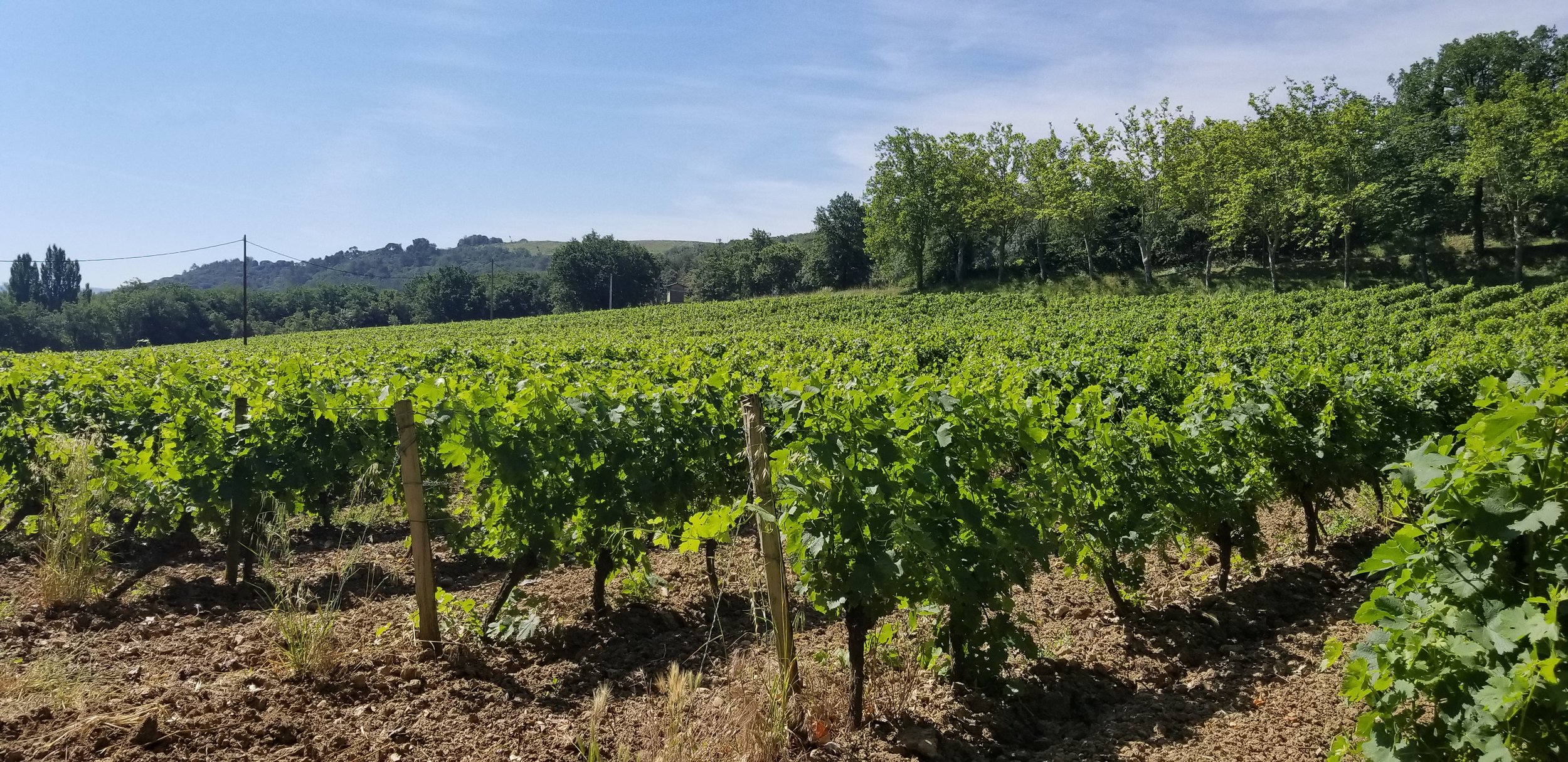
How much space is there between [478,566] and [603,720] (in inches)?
133

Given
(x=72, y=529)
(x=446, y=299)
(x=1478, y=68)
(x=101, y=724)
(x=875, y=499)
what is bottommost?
(x=101, y=724)

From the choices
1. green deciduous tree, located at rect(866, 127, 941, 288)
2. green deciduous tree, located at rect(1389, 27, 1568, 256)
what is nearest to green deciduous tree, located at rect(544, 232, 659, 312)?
green deciduous tree, located at rect(866, 127, 941, 288)

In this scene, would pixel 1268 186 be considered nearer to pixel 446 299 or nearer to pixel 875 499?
pixel 875 499

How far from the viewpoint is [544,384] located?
5594 mm

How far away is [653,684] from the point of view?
449 centimetres

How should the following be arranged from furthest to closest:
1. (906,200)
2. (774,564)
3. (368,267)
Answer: (368,267) < (906,200) < (774,564)

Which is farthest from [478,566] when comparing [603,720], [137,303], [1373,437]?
[137,303]

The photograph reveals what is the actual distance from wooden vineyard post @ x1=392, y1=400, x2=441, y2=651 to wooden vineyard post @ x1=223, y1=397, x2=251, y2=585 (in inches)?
75.1

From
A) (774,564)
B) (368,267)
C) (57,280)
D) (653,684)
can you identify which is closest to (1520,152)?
(774,564)

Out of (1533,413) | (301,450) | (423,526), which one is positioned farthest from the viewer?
(301,450)

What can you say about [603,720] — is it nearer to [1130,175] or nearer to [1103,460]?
[1103,460]

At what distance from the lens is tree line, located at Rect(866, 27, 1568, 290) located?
1457 inches

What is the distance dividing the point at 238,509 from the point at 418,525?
2.32 meters

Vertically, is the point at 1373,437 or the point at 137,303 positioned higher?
the point at 137,303
